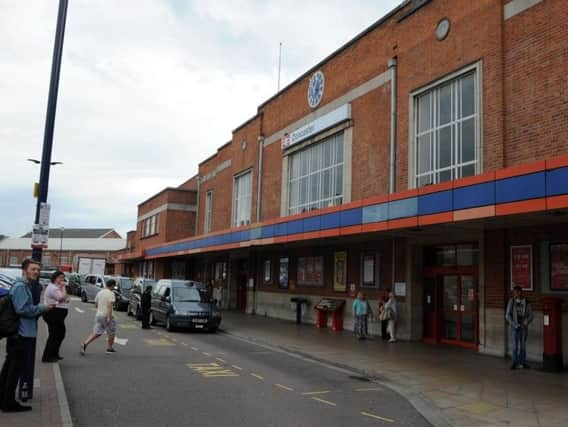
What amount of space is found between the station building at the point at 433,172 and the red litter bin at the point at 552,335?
32 cm

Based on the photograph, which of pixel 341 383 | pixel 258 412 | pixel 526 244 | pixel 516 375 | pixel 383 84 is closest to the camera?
pixel 258 412

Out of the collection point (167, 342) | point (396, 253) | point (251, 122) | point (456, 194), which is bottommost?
point (167, 342)

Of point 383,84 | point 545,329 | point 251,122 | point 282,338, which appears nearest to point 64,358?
point 282,338

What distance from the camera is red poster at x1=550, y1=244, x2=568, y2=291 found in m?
12.0

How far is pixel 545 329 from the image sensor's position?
11.6m

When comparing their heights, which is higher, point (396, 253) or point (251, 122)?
point (251, 122)

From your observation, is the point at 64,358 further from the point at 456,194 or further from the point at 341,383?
the point at 456,194

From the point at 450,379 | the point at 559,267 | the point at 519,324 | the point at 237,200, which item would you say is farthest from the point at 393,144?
the point at 237,200

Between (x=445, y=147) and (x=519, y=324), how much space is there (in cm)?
618

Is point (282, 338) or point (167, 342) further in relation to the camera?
point (282, 338)

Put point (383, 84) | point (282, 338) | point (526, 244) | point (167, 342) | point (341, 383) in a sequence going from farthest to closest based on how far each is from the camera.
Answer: point (383, 84) < point (282, 338) < point (167, 342) < point (526, 244) < point (341, 383)

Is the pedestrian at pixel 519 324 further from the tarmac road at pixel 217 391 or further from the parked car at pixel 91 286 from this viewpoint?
the parked car at pixel 91 286

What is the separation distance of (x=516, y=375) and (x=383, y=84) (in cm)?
1102

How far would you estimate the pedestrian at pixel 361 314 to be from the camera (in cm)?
1722
